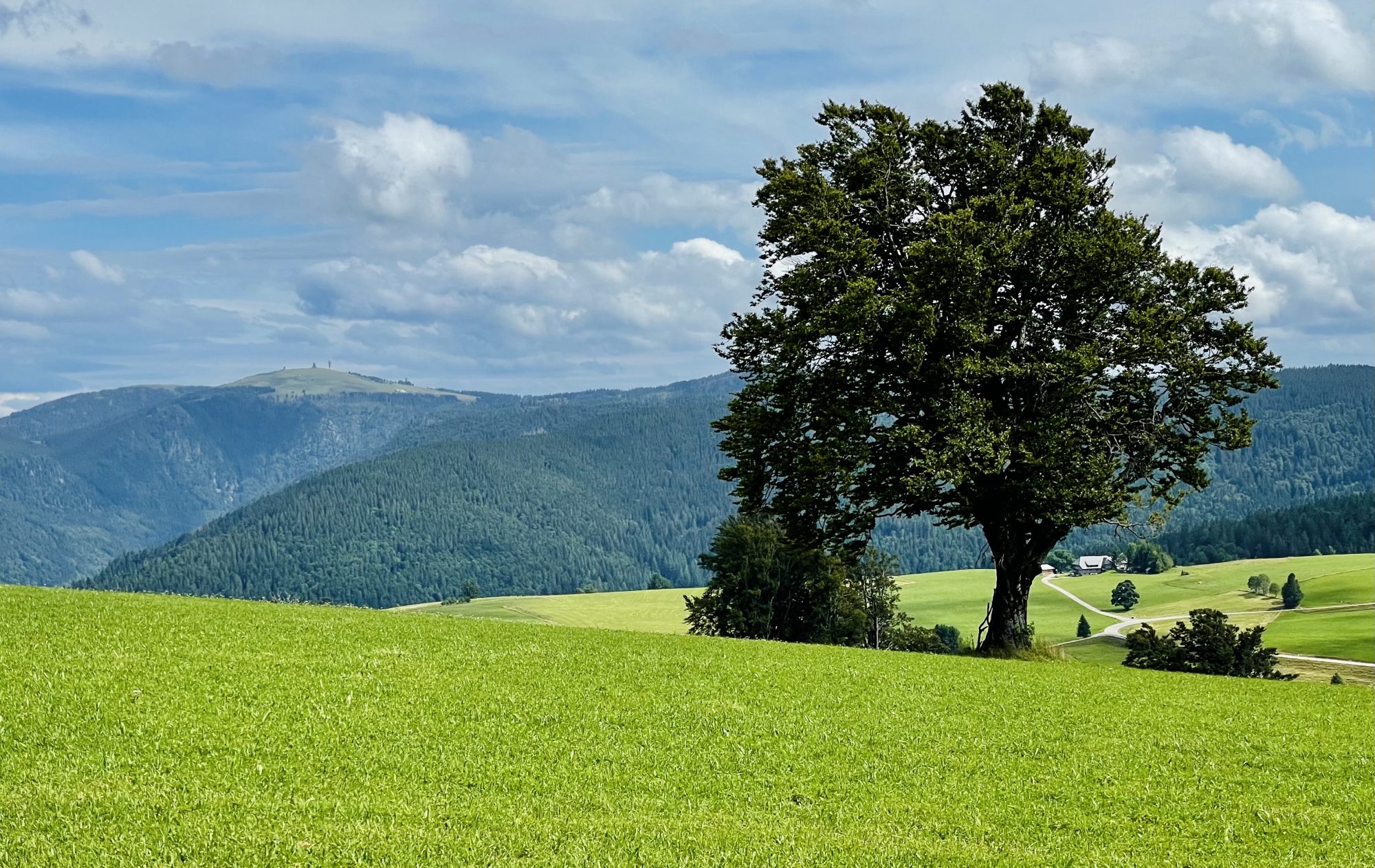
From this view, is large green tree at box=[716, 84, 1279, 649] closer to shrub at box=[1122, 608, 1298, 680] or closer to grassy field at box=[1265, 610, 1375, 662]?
shrub at box=[1122, 608, 1298, 680]

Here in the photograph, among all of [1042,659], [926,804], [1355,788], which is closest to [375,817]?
[926,804]

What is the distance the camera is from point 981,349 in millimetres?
33406

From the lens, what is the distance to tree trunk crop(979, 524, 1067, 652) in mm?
34844

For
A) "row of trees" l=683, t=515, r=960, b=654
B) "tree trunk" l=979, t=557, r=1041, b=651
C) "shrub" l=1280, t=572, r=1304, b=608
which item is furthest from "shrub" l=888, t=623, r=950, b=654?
"shrub" l=1280, t=572, r=1304, b=608

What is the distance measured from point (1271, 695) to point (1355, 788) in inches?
373

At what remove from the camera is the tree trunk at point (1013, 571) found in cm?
3484

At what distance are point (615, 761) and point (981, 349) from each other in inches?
841

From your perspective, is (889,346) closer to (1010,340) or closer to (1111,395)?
(1010,340)

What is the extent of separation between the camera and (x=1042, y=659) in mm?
31281

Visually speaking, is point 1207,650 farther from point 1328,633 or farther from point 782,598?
point 1328,633

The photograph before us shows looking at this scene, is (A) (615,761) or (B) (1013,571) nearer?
(A) (615,761)

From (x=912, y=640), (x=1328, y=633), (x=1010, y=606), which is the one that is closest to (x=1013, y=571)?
(x=1010, y=606)

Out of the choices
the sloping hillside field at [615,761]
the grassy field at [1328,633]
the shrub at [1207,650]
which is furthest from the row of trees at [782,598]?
the grassy field at [1328,633]

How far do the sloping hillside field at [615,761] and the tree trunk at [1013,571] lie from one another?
998cm
